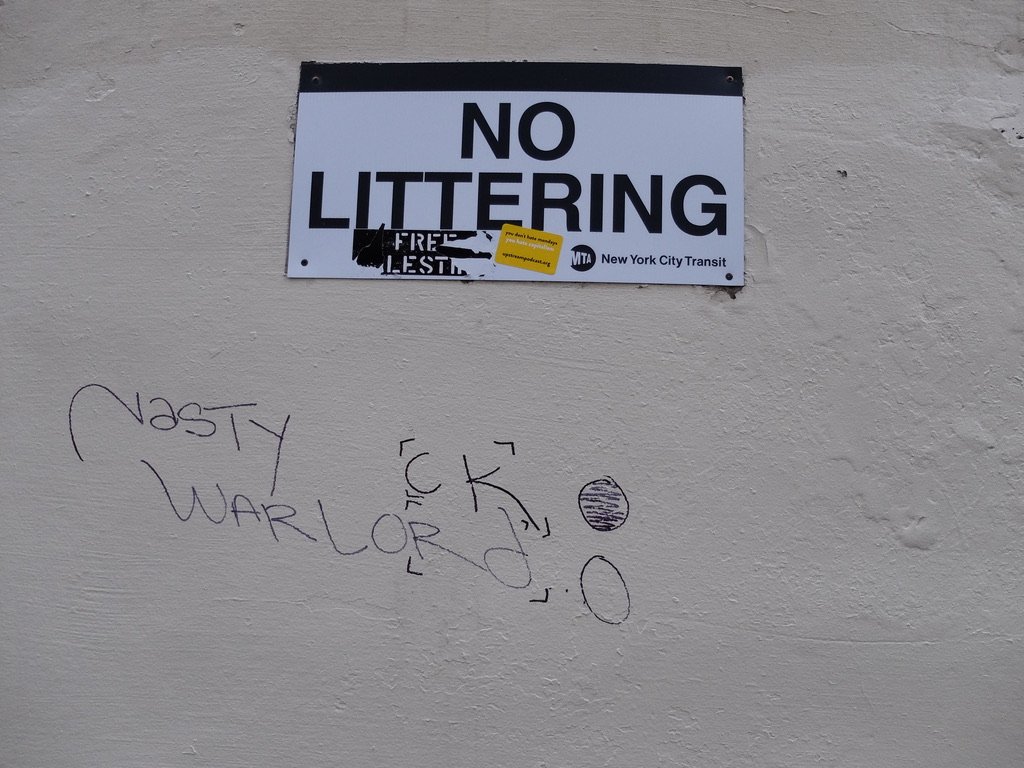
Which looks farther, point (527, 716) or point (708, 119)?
point (708, 119)

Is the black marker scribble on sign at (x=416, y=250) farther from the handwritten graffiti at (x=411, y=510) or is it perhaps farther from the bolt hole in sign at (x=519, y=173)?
the handwritten graffiti at (x=411, y=510)

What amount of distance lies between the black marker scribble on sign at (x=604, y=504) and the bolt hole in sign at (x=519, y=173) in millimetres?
561

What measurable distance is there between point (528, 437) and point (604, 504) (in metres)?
0.27

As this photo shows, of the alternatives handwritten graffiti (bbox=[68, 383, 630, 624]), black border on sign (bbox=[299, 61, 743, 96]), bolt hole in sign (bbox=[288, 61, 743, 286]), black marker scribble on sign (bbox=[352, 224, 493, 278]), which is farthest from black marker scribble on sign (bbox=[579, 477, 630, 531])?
black border on sign (bbox=[299, 61, 743, 96])

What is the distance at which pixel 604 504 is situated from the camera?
1.89 metres

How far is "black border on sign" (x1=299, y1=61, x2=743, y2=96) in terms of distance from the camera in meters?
2.03

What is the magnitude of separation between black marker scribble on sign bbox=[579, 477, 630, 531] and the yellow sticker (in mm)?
601

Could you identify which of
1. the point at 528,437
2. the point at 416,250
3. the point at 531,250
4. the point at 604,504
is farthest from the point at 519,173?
the point at 604,504

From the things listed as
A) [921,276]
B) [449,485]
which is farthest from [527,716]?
[921,276]

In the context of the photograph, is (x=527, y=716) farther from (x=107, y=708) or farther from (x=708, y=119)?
(x=708, y=119)

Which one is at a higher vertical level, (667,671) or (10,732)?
(667,671)

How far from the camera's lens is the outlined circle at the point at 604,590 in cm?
185

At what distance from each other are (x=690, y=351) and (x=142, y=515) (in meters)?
1.55

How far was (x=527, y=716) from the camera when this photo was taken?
1.84m
